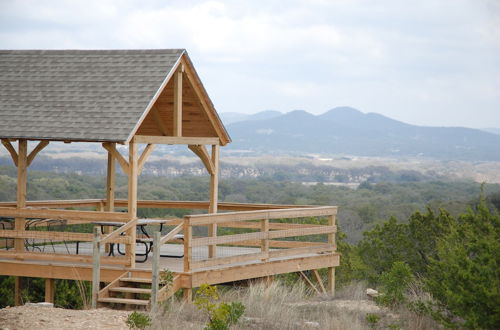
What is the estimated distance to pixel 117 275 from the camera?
13.1 meters

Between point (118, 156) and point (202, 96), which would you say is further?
point (202, 96)

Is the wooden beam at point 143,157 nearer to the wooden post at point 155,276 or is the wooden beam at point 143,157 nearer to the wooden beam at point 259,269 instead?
the wooden post at point 155,276

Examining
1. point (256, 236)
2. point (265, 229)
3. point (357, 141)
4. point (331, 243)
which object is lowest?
point (331, 243)

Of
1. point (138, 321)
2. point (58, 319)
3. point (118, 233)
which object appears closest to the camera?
point (138, 321)

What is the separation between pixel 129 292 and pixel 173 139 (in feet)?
9.46

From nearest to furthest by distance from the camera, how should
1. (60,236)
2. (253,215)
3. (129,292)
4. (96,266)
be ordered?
1. (96,266)
2. (129,292)
3. (60,236)
4. (253,215)

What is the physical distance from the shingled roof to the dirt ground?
2815mm

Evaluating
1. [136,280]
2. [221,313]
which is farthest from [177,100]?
[221,313]

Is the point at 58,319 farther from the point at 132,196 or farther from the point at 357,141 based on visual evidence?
the point at 357,141

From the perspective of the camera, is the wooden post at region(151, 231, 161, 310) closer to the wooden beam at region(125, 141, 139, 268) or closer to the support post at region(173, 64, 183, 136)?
the wooden beam at region(125, 141, 139, 268)

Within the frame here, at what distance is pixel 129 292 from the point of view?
12.6 m

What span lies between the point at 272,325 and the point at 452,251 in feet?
8.43

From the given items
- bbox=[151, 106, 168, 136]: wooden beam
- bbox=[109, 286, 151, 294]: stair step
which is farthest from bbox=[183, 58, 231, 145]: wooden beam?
bbox=[109, 286, 151, 294]: stair step

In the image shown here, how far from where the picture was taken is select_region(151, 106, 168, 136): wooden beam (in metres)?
16.0
